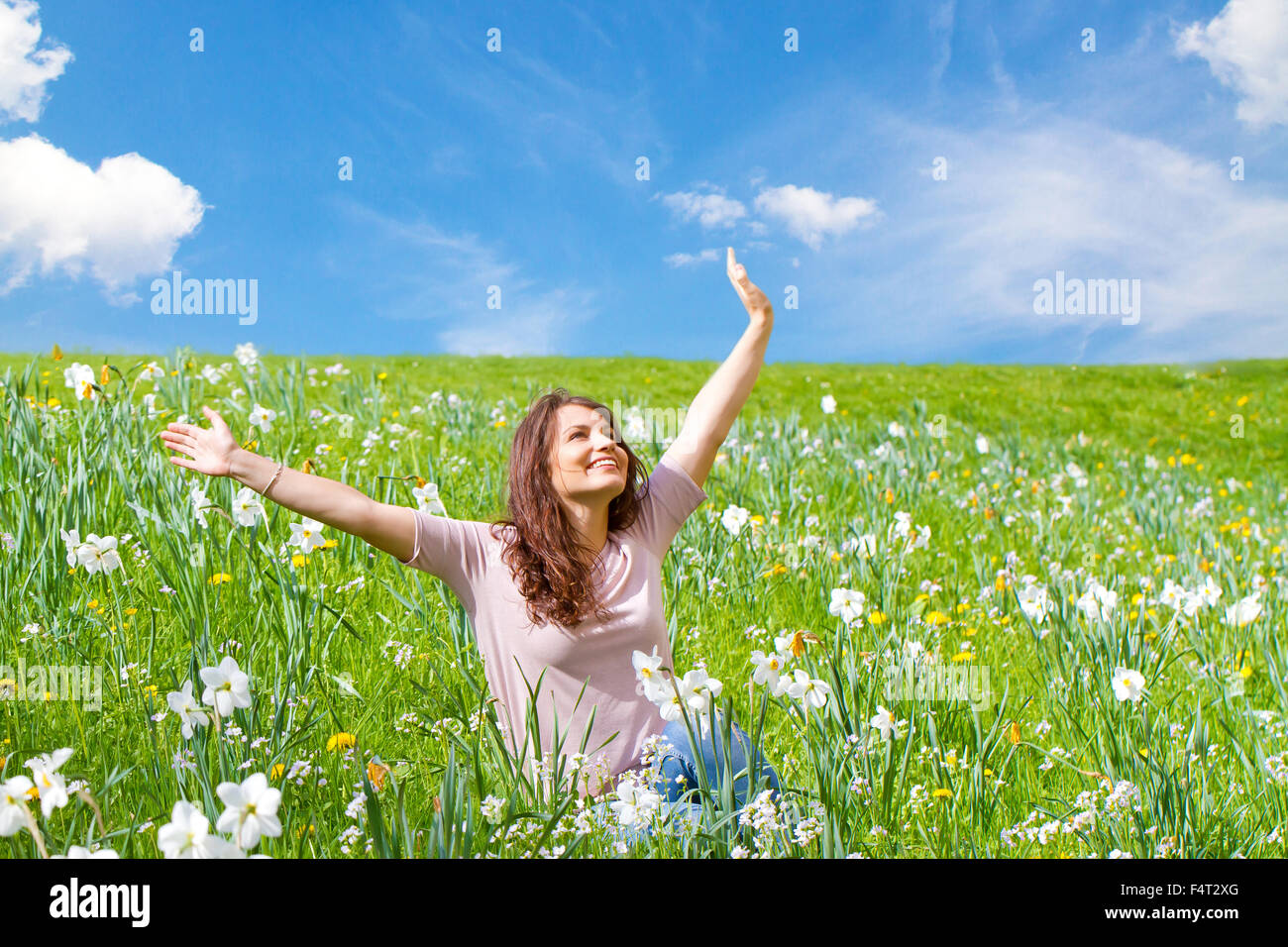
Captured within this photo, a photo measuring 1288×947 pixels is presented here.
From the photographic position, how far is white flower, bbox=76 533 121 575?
8.74 ft

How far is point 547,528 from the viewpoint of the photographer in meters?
2.54

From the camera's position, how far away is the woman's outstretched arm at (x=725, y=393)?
9.39 ft

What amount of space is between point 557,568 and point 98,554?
1385 millimetres

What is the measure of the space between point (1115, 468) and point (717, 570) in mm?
8080

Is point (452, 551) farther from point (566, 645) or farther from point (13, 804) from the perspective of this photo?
point (13, 804)

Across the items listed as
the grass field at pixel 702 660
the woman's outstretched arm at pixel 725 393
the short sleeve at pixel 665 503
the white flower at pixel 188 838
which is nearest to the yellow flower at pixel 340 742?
the grass field at pixel 702 660

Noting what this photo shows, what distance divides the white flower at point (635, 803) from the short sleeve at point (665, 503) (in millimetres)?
893

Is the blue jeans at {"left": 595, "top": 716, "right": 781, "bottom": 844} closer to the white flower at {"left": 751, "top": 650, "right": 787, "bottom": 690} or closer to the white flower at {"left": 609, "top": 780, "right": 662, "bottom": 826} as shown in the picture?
the white flower at {"left": 609, "top": 780, "right": 662, "bottom": 826}

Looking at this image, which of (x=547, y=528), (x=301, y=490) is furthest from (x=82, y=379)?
(x=547, y=528)

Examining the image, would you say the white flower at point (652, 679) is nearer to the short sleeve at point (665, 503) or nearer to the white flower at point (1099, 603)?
the short sleeve at point (665, 503)

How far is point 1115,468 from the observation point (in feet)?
34.2

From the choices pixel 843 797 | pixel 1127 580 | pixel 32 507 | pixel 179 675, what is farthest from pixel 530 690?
pixel 1127 580

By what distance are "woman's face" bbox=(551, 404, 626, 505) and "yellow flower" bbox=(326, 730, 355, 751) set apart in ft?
2.79
